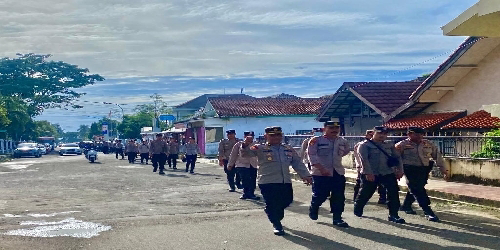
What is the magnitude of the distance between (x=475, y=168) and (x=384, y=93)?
35.9 feet

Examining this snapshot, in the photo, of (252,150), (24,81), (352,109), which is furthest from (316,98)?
(252,150)

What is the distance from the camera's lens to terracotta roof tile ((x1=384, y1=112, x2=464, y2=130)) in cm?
2220

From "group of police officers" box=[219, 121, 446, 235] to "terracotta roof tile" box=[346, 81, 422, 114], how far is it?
14.3 metres

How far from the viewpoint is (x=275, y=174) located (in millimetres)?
10039

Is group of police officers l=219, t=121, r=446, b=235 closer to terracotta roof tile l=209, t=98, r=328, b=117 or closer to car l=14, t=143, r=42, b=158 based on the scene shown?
terracotta roof tile l=209, t=98, r=328, b=117

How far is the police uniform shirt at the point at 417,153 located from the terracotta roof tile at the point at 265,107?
3370 cm

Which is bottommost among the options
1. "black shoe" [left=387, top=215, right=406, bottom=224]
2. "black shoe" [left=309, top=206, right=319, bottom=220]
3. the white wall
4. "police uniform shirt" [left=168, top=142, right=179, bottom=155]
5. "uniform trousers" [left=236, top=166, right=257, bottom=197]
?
"black shoe" [left=387, top=215, right=406, bottom=224]

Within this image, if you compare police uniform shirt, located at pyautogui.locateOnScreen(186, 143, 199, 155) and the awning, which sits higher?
the awning

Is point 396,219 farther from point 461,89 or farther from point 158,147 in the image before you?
point 158,147

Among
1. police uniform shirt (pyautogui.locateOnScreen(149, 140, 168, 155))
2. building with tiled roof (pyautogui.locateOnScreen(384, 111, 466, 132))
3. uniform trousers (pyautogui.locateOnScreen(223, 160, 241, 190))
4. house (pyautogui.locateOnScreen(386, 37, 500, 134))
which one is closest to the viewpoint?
uniform trousers (pyautogui.locateOnScreen(223, 160, 241, 190))

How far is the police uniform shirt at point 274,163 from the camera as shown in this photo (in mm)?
10047

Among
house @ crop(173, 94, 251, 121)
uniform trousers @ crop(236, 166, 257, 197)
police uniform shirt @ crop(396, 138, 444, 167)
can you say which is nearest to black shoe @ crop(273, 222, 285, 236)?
police uniform shirt @ crop(396, 138, 444, 167)

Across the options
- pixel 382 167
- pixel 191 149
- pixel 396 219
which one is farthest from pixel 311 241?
pixel 191 149

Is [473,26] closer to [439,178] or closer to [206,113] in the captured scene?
[439,178]
